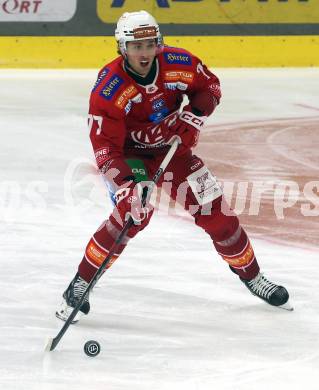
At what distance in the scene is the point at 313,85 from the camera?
472 inches

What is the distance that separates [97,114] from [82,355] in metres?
1.18

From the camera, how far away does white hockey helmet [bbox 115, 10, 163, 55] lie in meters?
5.11

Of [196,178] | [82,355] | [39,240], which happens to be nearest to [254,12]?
[39,240]

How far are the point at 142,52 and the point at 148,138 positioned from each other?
0.52 meters

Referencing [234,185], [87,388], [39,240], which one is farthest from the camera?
[234,185]

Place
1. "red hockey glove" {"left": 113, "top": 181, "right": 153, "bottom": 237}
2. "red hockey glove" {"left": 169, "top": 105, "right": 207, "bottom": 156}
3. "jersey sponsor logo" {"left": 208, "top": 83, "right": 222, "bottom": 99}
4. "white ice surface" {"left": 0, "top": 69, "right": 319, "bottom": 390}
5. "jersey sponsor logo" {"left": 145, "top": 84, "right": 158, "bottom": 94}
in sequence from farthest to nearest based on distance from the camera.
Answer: "jersey sponsor logo" {"left": 208, "top": 83, "right": 222, "bottom": 99}, "red hockey glove" {"left": 169, "top": 105, "right": 207, "bottom": 156}, "jersey sponsor logo" {"left": 145, "top": 84, "right": 158, "bottom": 94}, "red hockey glove" {"left": 113, "top": 181, "right": 153, "bottom": 237}, "white ice surface" {"left": 0, "top": 69, "right": 319, "bottom": 390}

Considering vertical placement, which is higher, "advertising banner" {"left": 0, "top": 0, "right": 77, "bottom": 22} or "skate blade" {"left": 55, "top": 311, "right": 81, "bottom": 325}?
"skate blade" {"left": 55, "top": 311, "right": 81, "bottom": 325}

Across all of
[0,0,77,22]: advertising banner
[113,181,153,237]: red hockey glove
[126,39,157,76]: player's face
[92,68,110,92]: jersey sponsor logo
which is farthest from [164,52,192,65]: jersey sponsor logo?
[0,0,77,22]: advertising banner

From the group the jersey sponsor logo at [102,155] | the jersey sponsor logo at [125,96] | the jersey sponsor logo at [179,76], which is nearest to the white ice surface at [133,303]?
the jersey sponsor logo at [102,155]

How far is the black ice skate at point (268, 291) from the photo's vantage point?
5.58 meters

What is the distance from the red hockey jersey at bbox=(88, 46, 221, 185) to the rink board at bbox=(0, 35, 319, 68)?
6941 mm

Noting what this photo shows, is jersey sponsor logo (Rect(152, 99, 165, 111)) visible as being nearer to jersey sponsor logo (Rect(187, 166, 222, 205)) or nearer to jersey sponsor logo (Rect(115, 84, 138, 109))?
jersey sponsor logo (Rect(115, 84, 138, 109))

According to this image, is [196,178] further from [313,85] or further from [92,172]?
[313,85]

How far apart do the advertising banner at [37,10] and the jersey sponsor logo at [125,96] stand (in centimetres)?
730
